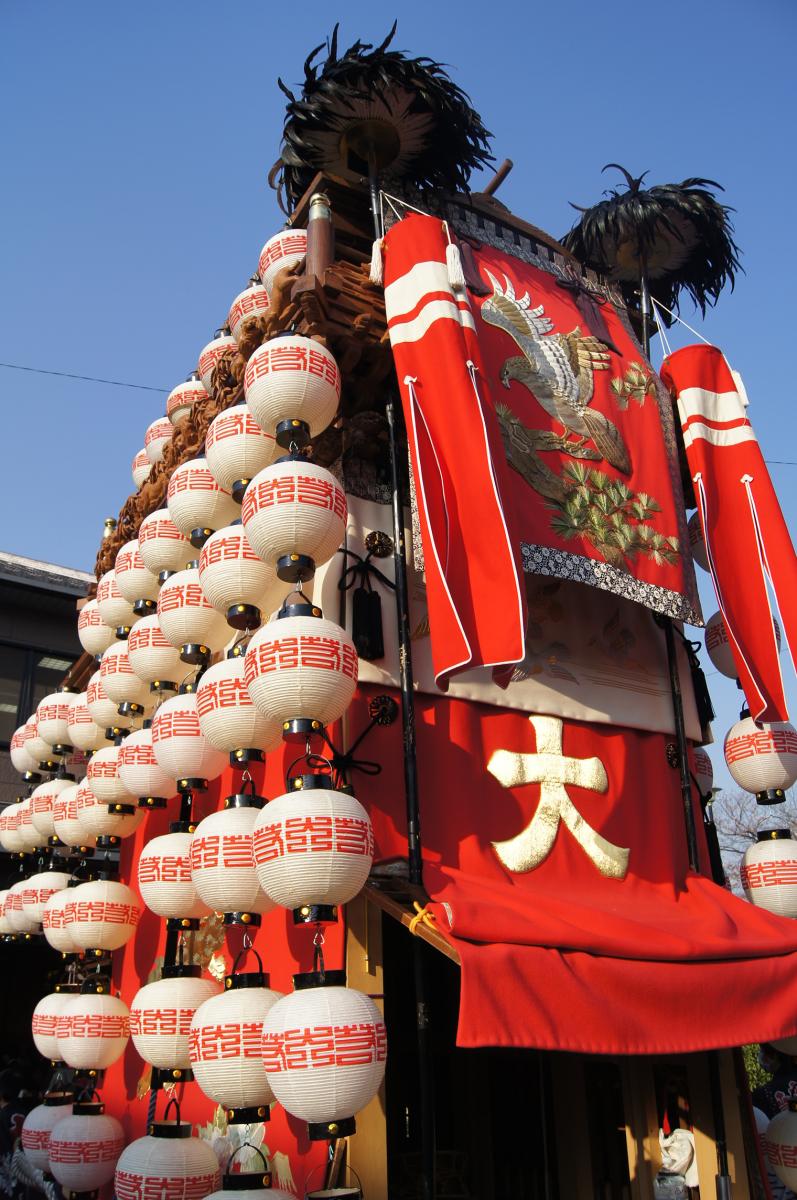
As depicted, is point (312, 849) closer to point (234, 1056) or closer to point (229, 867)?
point (229, 867)

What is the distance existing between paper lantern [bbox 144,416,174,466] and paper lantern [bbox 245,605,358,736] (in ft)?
15.9

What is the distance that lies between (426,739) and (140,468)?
17.1 ft

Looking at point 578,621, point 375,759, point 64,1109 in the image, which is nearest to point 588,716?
point 578,621

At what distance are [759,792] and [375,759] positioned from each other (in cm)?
296

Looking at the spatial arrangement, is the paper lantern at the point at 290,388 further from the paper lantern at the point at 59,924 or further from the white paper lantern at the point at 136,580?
the paper lantern at the point at 59,924

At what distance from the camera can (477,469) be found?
5191mm

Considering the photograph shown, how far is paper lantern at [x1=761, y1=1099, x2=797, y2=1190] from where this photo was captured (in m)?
5.70

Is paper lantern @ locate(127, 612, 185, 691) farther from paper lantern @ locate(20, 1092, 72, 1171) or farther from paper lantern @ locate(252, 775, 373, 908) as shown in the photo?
paper lantern @ locate(20, 1092, 72, 1171)

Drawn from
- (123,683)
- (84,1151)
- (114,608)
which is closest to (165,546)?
(123,683)

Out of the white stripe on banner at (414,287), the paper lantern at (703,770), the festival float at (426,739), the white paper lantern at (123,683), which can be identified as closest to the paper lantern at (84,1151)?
the festival float at (426,739)

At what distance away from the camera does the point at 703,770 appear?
7285 millimetres

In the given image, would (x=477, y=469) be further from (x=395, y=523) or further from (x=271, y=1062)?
(x=271, y=1062)

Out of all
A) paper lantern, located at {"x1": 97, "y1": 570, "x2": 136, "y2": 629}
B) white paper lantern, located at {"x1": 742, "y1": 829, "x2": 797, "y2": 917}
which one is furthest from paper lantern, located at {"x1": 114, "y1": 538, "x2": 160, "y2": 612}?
white paper lantern, located at {"x1": 742, "y1": 829, "x2": 797, "y2": 917}

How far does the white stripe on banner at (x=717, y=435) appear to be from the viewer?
6.77 m
